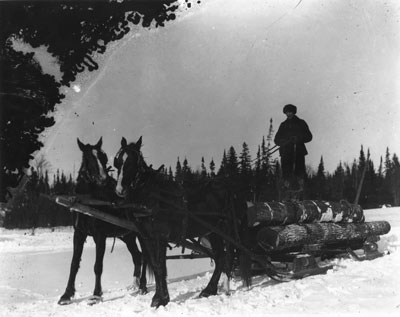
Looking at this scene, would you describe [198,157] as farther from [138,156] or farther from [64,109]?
[138,156]

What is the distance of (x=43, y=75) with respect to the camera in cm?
895

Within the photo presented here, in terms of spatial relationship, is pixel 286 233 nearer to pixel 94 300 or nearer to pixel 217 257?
pixel 217 257

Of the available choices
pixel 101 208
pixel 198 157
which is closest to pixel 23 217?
pixel 198 157

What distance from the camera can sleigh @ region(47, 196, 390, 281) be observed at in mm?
7457

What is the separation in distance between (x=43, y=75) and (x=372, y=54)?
6958mm

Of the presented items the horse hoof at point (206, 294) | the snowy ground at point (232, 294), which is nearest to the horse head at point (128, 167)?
the snowy ground at point (232, 294)

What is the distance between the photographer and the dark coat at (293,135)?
31.8ft

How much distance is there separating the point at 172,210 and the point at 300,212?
3372 mm

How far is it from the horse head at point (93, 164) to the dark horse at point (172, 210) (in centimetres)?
99

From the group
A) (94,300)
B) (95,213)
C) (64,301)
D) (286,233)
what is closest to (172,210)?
(95,213)

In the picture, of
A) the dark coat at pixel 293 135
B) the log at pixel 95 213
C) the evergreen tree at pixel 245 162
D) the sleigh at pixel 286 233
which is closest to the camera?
the log at pixel 95 213

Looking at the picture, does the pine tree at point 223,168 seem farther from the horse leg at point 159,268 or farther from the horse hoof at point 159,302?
the horse hoof at point 159,302

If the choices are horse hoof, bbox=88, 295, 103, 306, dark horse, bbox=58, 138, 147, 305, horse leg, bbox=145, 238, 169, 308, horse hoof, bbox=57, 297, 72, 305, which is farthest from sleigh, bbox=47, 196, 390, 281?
horse hoof, bbox=57, 297, 72, 305

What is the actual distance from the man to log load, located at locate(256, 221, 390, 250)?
3.36 ft
